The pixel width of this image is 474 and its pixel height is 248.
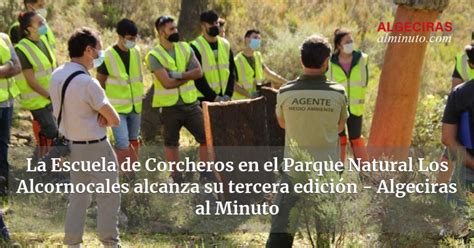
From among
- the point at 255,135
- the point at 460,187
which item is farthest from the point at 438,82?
the point at 460,187

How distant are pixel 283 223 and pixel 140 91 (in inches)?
128

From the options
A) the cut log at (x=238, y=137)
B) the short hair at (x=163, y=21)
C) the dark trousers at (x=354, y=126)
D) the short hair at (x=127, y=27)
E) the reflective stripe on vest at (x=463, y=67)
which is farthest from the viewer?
the dark trousers at (x=354, y=126)

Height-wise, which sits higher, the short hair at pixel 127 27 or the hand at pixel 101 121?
the short hair at pixel 127 27

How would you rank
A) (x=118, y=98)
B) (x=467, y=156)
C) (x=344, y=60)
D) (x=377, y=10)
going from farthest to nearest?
(x=377, y=10)
(x=344, y=60)
(x=118, y=98)
(x=467, y=156)

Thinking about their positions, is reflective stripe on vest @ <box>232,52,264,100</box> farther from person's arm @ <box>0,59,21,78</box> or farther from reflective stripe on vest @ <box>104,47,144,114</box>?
person's arm @ <box>0,59,21,78</box>

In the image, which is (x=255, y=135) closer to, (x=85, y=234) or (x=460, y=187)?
(x=85, y=234)

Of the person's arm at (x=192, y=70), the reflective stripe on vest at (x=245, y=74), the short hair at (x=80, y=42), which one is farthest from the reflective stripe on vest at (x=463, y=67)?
the short hair at (x=80, y=42)

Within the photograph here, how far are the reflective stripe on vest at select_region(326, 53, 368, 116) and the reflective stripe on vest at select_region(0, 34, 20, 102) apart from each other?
3382 millimetres

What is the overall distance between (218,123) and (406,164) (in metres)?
2.55

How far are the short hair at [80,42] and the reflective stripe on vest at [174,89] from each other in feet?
7.68

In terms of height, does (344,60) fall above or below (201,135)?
above

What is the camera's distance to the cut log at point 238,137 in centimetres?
735

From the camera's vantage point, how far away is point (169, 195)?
303 inches

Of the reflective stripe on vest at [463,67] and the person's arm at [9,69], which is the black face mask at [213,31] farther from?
the reflective stripe on vest at [463,67]
